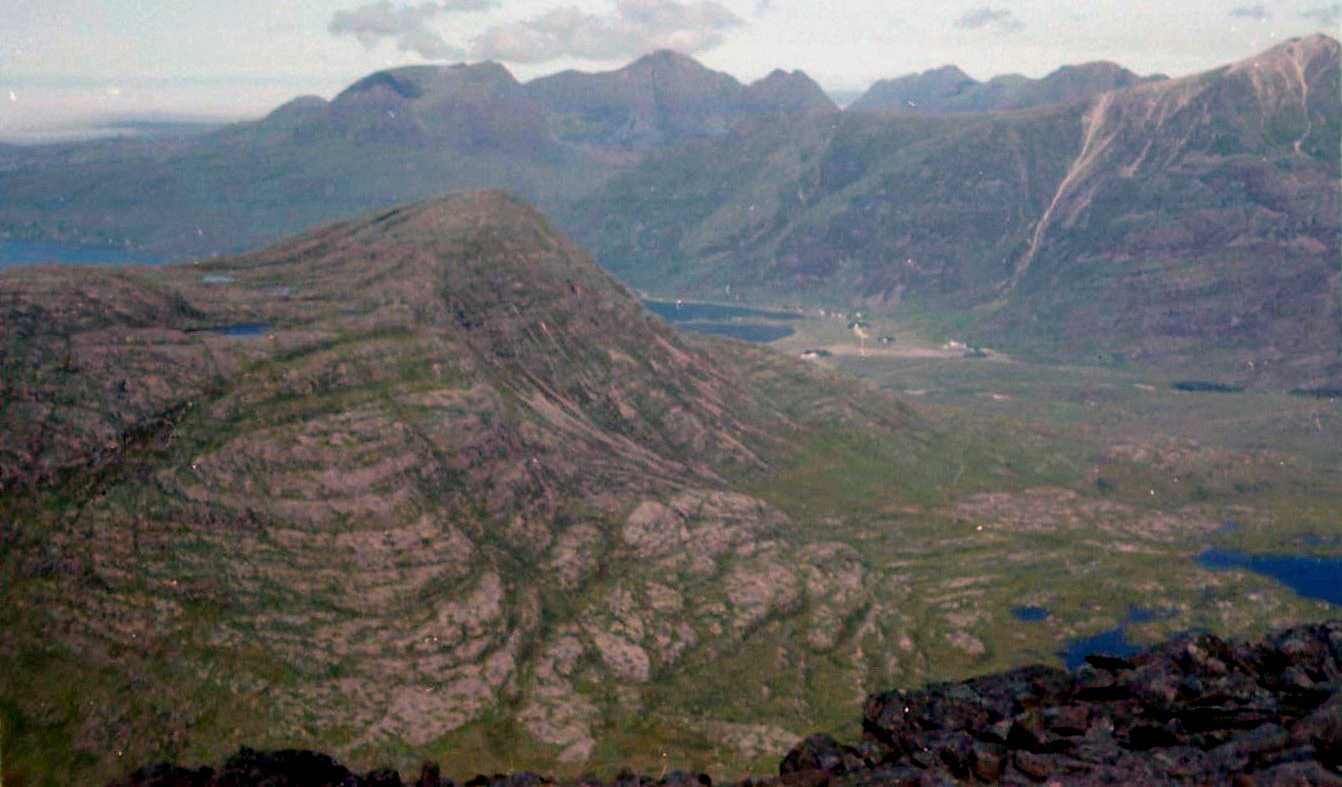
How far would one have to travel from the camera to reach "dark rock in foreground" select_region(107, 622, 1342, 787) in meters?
57.4

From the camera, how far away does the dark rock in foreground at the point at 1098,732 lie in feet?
188

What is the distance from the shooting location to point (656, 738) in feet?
649

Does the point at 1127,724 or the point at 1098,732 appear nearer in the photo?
the point at 1098,732

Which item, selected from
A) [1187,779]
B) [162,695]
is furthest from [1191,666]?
[162,695]

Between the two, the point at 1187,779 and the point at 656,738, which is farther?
the point at 656,738

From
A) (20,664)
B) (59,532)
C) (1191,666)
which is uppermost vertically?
(1191,666)

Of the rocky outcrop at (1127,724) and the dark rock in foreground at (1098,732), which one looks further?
the dark rock in foreground at (1098,732)

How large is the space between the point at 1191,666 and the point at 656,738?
13685 centimetres

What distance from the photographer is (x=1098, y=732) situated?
215 feet

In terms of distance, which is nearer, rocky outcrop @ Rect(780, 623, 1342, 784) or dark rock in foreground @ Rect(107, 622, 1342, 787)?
rocky outcrop @ Rect(780, 623, 1342, 784)

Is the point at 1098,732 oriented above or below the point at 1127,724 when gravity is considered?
above

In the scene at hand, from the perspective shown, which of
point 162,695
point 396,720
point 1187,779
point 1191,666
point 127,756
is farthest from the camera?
point 396,720

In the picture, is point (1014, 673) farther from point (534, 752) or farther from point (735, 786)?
point (534, 752)

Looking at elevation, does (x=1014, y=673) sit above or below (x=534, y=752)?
above
